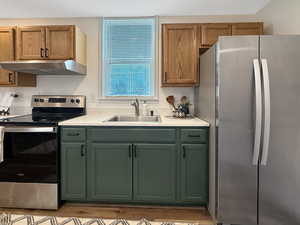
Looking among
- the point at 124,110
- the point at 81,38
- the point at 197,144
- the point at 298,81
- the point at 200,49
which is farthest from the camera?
the point at 124,110

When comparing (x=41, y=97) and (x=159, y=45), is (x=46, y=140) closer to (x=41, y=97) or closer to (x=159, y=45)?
(x=41, y=97)

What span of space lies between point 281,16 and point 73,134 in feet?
8.14

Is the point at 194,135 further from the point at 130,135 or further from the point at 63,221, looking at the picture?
the point at 63,221

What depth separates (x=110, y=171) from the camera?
2.39 meters

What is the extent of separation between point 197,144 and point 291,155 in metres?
0.80

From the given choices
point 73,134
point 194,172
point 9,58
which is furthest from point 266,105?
point 9,58

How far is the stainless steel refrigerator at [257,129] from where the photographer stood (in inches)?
73.2

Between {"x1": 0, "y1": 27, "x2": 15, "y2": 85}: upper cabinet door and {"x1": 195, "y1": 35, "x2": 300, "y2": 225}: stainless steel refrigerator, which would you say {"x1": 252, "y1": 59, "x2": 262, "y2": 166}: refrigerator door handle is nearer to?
{"x1": 195, "y1": 35, "x2": 300, "y2": 225}: stainless steel refrigerator

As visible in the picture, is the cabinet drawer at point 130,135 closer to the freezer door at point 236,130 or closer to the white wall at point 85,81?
the freezer door at point 236,130

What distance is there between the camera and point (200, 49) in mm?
2791

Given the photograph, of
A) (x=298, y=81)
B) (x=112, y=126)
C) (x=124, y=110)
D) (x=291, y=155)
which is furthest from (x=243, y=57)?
(x=124, y=110)

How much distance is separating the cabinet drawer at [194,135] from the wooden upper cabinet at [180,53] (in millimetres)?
713

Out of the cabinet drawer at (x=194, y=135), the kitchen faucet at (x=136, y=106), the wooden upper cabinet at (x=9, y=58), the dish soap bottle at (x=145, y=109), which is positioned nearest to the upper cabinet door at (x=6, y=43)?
the wooden upper cabinet at (x=9, y=58)

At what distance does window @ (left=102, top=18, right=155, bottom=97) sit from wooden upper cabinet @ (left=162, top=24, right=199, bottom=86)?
16.1 inches
